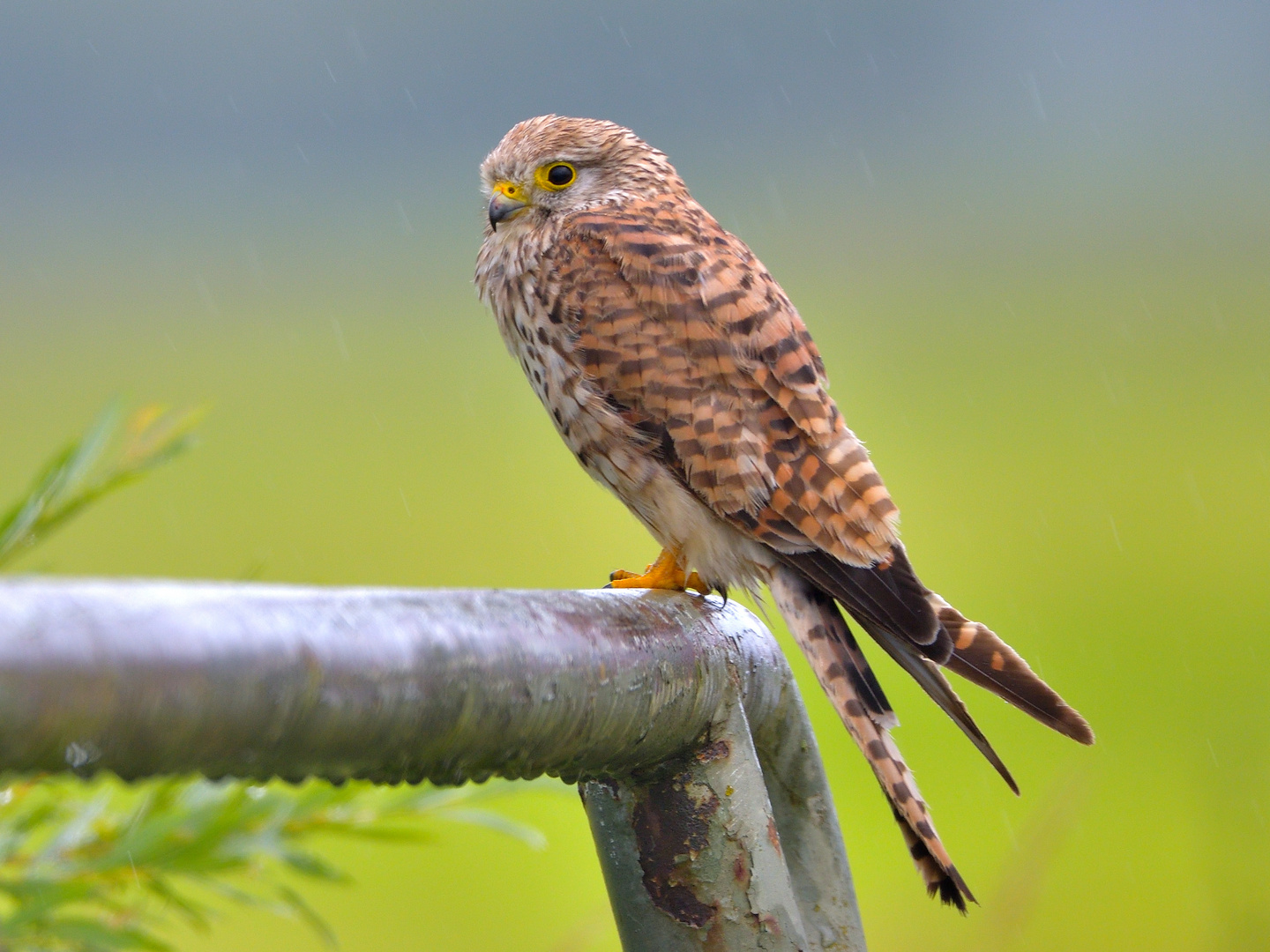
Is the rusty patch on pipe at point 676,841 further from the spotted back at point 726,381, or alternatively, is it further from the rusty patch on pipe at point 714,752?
the spotted back at point 726,381

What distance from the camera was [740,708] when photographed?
95 centimetres

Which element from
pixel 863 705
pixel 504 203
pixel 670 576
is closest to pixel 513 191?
pixel 504 203

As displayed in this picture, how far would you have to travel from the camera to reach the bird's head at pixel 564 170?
2.42 metres

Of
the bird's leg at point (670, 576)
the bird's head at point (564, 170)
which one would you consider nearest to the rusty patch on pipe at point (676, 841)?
the bird's leg at point (670, 576)

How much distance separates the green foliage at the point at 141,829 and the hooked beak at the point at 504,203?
1119 millimetres

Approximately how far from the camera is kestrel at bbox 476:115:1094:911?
5.77 ft

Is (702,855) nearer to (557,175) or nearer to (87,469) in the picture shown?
(87,469)

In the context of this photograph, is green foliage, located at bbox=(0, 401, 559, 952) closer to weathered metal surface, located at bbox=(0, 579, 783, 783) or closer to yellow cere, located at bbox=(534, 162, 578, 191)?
weathered metal surface, located at bbox=(0, 579, 783, 783)

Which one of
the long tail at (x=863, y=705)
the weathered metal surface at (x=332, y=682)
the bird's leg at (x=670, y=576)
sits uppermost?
the weathered metal surface at (x=332, y=682)

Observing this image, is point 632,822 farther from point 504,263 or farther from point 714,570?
point 504,263

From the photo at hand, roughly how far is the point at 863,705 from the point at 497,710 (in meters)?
1.01

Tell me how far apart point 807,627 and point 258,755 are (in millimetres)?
1316

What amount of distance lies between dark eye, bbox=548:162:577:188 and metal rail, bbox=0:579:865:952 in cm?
151

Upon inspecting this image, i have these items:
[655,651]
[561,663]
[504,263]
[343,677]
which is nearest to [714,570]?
[504,263]
